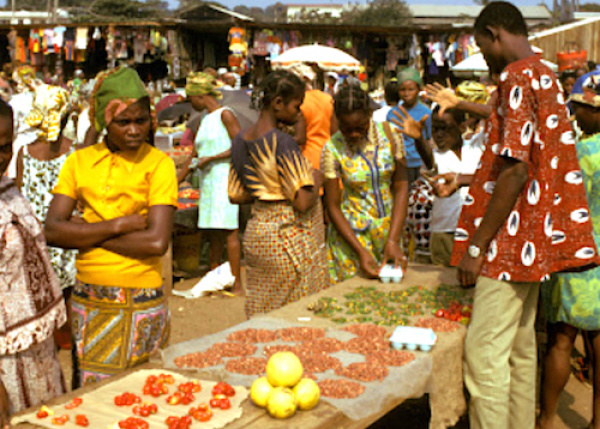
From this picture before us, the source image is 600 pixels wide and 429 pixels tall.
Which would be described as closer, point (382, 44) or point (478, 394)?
point (478, 394)

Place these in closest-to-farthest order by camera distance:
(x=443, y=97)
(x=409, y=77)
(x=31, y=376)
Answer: (x=31, y=376)
(x=443, y=97)
(x=409, y=77)

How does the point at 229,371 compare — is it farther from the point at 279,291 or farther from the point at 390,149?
the point at 390,149

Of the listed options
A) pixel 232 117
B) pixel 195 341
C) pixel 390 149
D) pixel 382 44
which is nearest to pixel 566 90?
pixel 232 117

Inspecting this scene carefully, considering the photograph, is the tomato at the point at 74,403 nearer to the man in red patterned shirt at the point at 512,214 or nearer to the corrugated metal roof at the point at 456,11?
the man in red patterned shirt at the point at 512,214

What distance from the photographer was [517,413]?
328 cm

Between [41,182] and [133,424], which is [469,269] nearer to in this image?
[133,424]

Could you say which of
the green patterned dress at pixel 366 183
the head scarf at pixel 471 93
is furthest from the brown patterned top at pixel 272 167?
the head scarf at pixel 471 93

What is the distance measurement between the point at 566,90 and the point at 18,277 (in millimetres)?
7798

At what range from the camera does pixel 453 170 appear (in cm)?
527

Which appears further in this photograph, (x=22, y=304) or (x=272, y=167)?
(x=272, y=167)

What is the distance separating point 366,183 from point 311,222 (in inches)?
15.9

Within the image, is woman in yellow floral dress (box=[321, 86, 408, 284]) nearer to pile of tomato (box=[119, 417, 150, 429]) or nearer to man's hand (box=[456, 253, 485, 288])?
man's hand (box=[456, 253, 485, 288])

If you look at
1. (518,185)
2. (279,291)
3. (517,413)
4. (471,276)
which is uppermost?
(518,185)

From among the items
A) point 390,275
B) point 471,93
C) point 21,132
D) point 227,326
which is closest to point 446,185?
point 390,275
